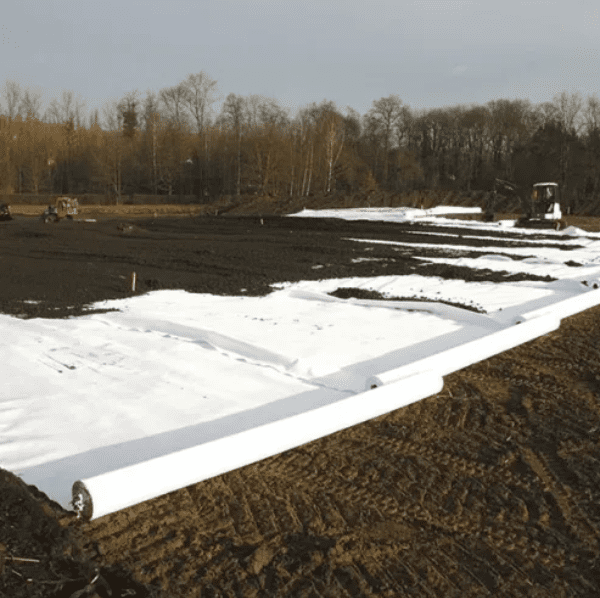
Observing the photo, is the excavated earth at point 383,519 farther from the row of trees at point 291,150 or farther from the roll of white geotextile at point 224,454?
the row of trees at point 291,150

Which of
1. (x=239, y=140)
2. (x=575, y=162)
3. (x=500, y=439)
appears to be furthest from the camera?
(x=239, y=140)

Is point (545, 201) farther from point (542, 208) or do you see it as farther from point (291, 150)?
point (291, 150)

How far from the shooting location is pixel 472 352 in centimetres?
575

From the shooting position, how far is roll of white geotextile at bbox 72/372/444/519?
295 cm

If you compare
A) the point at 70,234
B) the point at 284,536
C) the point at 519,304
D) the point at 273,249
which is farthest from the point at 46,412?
the point at 70,234

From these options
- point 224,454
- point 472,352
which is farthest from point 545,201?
point 224,454

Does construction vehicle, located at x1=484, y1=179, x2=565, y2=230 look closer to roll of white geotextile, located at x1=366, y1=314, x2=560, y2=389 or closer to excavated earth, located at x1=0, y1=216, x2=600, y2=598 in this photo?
roll of white geotextile, located at x1=366, y1=314, x2=560, y2=389

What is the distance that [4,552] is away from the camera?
2.68 m

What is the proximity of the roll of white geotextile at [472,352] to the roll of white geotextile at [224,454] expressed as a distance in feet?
0.67

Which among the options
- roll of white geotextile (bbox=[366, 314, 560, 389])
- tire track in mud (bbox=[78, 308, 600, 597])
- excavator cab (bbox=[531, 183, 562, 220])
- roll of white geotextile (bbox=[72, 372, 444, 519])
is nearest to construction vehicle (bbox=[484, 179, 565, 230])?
excavator cab (bbox=[531, 183, 562, 220])

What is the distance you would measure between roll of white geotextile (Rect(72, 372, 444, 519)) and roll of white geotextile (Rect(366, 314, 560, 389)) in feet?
0.67

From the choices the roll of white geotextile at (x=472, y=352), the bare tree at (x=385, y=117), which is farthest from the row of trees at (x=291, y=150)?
the roll of white geotextile at (x=472, y=352)

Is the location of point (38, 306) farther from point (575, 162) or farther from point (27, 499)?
point (575, 162)

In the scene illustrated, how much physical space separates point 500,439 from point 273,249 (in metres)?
11.9
